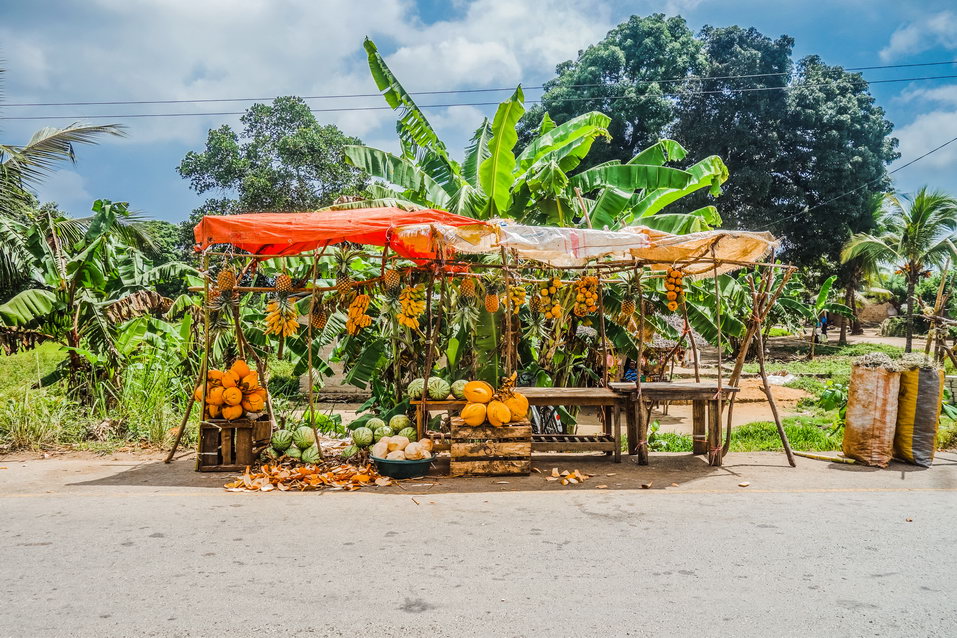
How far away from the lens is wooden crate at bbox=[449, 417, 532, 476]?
22.5 feet

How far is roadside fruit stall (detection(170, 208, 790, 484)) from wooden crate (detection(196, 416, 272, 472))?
0.01 metres

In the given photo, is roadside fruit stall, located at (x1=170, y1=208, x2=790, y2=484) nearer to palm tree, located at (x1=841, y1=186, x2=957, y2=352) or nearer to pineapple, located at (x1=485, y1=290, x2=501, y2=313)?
pineapple, located at (x1=485, y1=290, x2=501, y2=313)

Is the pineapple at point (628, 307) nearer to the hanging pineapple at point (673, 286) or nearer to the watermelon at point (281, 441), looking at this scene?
the hanging pineapple at point (673, 286)

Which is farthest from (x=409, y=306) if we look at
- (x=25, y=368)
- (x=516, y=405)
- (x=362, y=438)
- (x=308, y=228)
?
(x=25, y=368)


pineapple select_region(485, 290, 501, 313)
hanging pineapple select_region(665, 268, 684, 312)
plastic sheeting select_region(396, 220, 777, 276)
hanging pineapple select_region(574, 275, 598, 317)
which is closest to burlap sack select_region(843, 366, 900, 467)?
plastic sheeting select_region(396, 220, 777, 276)

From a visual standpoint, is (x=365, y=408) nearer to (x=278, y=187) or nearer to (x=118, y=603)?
(x=118, y=603)

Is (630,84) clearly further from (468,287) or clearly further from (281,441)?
(281,441)

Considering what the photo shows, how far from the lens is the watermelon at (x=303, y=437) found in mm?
7363

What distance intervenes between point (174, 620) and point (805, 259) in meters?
29.2

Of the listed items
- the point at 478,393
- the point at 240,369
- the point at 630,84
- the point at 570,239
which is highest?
the point at 630,84

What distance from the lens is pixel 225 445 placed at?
7.11 m

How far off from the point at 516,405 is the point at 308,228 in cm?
272

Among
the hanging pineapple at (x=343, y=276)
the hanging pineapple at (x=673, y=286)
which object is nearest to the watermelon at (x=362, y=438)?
the hanging pineapple at (x=343, y=276)

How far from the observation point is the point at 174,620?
11.5 feet
